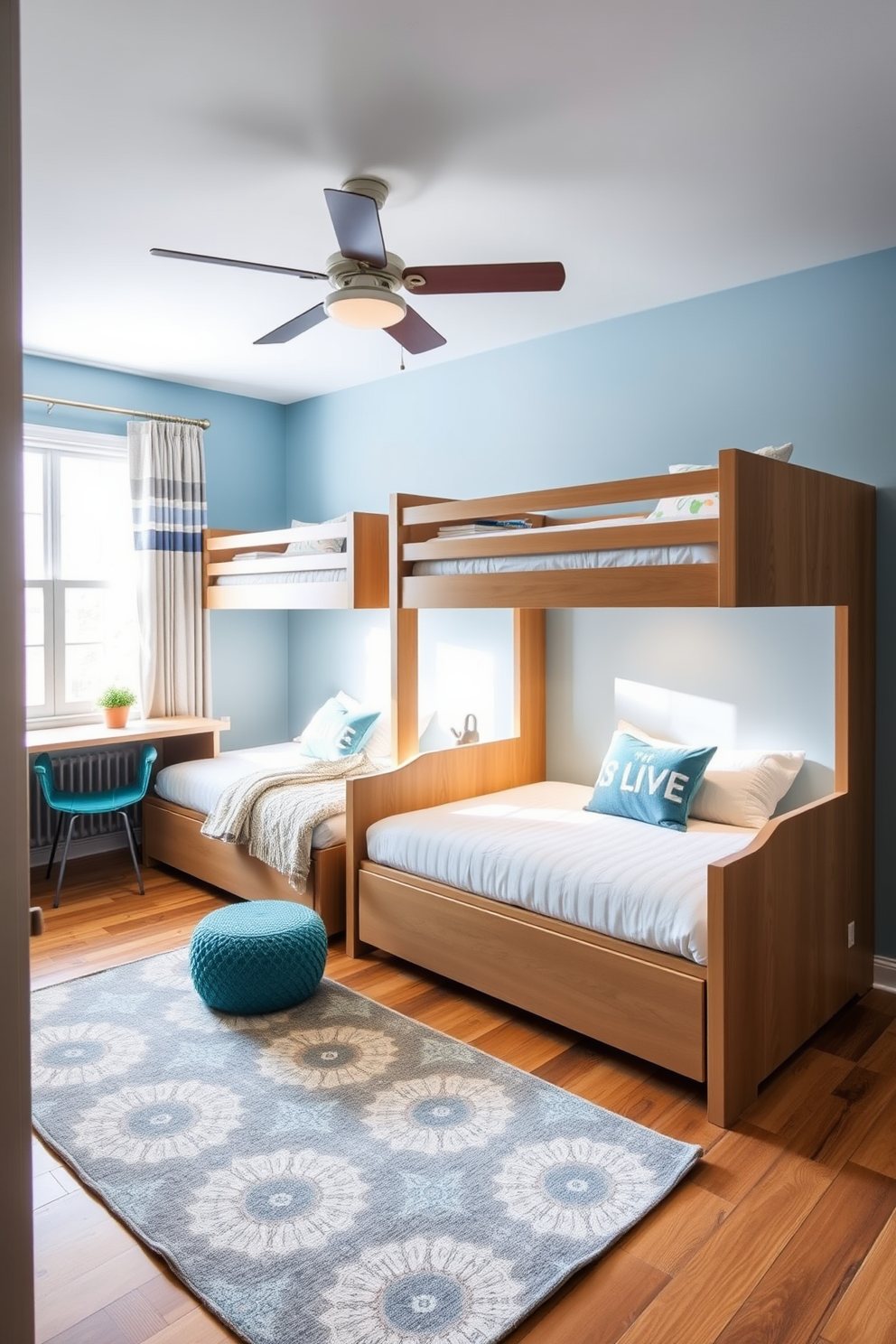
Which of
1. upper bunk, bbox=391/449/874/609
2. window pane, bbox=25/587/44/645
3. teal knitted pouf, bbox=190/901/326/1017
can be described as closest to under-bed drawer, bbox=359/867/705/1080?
teal knitted pouf, bbox=190/901/326/1017

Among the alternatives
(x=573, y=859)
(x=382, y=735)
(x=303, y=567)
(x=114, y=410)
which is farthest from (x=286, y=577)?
(x=573, y=859)

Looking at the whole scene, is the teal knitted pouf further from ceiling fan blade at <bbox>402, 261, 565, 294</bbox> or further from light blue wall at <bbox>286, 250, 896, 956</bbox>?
ceiling fan blade at <bbox>402, 261, 565, 294</bbox>

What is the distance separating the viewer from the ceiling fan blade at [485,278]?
95.3 inches

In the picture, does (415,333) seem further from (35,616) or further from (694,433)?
(35,616)

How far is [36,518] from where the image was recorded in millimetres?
4426

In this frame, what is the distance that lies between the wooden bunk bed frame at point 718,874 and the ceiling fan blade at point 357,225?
2.96 ft

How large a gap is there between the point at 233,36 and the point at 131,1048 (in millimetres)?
2644

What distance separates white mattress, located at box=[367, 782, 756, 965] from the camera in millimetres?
2422

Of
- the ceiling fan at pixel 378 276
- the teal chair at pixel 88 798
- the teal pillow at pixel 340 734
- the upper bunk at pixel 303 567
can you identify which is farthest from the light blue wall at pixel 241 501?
the ceiling fan at pixel 378 276

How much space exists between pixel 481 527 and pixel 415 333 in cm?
72

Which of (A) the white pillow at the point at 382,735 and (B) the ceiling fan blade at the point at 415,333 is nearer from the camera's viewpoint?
(B) the ceiling fan blade at the point at 415,333

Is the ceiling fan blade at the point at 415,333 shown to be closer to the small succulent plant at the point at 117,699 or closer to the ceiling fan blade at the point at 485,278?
the ceiling fan blade at the point at 485,278

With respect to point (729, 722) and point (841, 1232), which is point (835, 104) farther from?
point (841, 1232)

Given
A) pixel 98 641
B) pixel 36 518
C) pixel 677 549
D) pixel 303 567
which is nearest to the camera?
pixel 677 549
